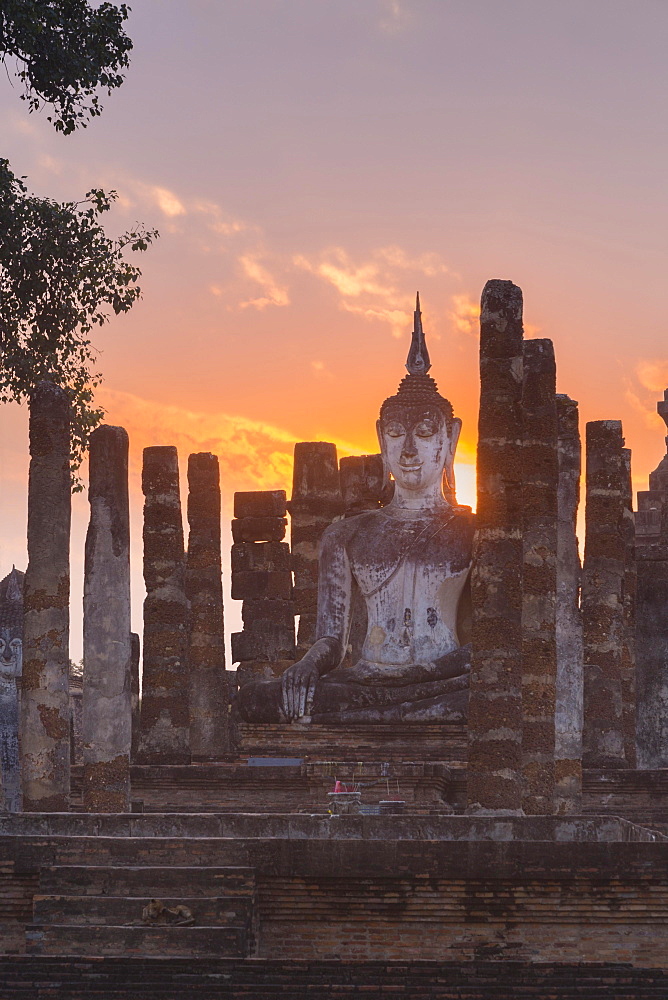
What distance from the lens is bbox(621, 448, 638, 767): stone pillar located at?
23.1 metres

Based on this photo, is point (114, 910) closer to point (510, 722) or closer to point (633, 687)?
point (510, 722)

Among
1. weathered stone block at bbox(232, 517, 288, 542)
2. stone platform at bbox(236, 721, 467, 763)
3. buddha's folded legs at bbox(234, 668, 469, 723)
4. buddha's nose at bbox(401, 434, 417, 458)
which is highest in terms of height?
buddha's nose at bbox(401, 434, 417, 458)

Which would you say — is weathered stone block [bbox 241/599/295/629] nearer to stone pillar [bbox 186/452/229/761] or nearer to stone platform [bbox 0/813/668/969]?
stone pillar [bbox 186/452/229/761]

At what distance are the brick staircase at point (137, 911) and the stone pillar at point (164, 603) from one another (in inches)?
398

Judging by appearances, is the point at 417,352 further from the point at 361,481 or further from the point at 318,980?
the point at 318,980

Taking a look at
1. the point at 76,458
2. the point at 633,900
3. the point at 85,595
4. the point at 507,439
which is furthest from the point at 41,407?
the point at 633,900

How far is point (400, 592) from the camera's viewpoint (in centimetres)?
2133

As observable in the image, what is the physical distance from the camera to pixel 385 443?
21.9 metres

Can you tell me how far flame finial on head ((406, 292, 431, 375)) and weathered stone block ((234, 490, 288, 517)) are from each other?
5942 millimetres

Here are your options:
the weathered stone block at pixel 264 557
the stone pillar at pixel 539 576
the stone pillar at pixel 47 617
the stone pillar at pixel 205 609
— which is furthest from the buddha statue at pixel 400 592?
the weathered stone block at pixel 264 557

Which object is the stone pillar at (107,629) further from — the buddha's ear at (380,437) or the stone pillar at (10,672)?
the stone pillar at (10,672)

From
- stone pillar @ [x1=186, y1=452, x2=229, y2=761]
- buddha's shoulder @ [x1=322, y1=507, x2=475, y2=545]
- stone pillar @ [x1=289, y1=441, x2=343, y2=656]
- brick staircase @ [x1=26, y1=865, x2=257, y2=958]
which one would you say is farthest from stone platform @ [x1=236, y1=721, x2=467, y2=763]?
brick staircase @ [x1=26, y1=865, x2=257, y2=958]

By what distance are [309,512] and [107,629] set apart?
7.17m

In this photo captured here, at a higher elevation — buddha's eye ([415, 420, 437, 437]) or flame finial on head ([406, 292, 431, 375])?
flame finial on head ([406, 292, 431, 375])
